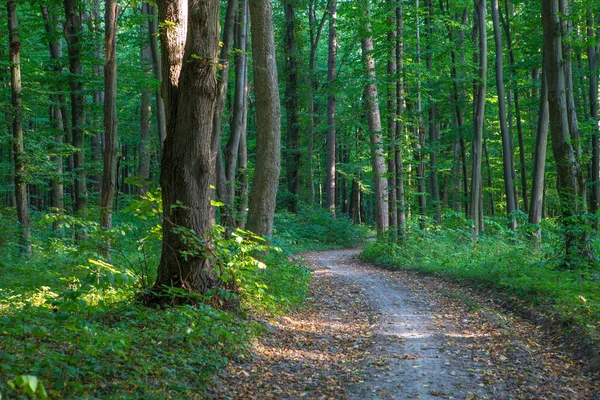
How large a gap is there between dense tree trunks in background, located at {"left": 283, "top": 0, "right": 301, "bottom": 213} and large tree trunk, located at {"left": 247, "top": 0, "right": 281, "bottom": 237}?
19092 millimetres

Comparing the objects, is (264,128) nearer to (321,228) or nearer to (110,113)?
(110,113)

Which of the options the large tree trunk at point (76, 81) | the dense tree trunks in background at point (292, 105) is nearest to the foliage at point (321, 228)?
the dense tree trunks in background at point (292, 105)

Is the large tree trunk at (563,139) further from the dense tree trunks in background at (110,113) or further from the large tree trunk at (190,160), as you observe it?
the dense tree trunks in background at (110,113)

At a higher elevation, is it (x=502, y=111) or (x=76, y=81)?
(x=76, y=81)

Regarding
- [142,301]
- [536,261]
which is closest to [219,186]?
[142,301]

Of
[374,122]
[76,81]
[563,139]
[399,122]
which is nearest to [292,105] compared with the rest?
[374,122]

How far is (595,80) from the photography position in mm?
20578

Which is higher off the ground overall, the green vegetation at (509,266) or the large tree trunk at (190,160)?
the large tree trunk at (190,160)

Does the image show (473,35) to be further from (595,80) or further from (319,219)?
(319,219)

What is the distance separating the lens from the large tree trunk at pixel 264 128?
1000 centimetres

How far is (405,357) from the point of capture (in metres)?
6.46

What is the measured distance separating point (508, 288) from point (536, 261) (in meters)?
2.03

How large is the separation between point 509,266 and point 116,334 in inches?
361

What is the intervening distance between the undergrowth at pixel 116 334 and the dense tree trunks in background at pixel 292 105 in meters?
21.5
